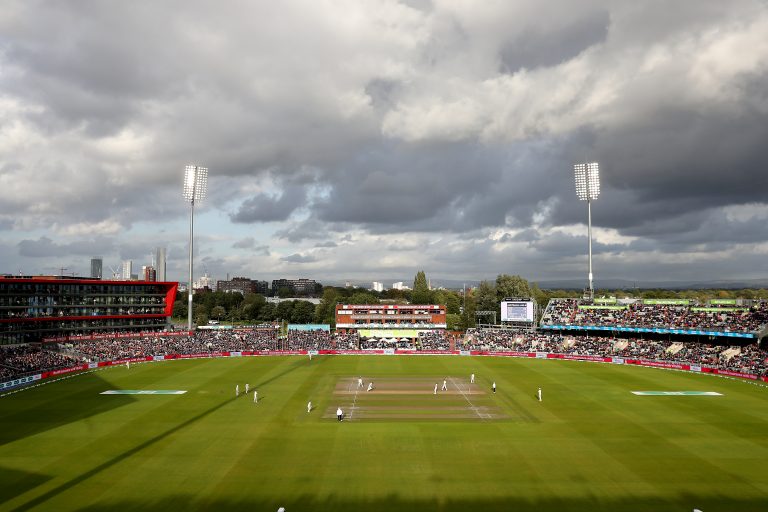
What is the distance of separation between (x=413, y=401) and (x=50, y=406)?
92.0 ft

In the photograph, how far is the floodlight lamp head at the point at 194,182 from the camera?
8369 centimetres

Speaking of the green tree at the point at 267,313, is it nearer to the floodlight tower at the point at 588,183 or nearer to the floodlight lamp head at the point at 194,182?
the floodlight lamp head at the point at 194,182

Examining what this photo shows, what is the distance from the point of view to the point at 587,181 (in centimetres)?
8250

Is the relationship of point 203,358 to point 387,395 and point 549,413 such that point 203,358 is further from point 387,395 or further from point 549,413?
point 549,413

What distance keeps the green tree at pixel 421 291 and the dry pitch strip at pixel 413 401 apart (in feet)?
330

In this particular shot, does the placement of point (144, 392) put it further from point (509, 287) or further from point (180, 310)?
point (180, 310)

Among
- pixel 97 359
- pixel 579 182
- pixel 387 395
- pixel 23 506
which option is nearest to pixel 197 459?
pixel 23 506

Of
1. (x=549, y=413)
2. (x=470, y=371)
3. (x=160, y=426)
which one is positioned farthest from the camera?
(x=470, y=371)

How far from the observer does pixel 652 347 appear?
6825 cm

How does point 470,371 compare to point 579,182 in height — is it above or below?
below

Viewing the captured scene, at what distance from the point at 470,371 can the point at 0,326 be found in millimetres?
63982

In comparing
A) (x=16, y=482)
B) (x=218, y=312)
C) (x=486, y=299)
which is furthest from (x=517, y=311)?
(x=218, y=312)

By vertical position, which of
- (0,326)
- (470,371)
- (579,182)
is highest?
(579,182)

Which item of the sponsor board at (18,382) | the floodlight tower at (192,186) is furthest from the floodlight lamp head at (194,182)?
the sponsor board at (18,382)
